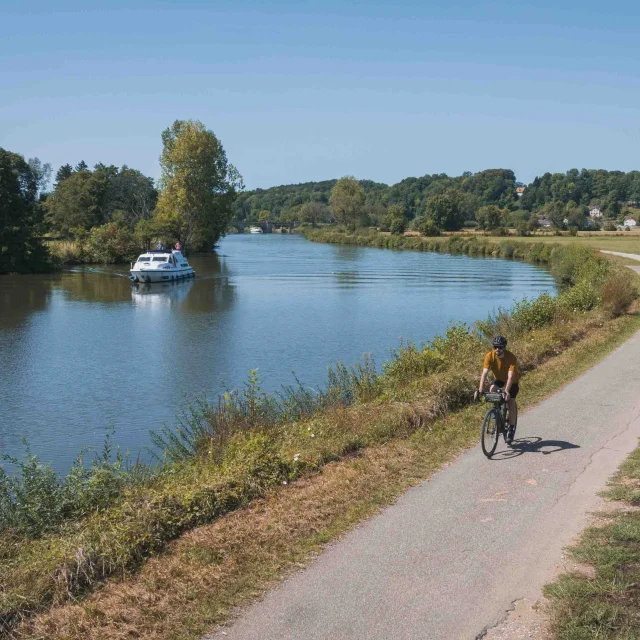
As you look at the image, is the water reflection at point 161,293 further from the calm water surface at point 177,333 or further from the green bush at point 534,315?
the green bush at point 534,315

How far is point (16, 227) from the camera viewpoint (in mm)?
55531

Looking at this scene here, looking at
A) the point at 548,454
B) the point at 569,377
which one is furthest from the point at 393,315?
the point at 548,454

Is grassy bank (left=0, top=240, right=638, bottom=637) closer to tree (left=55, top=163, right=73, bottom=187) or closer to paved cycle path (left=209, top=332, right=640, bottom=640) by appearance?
paved cycle path (left=209, top=332, right=640, bottom=640)

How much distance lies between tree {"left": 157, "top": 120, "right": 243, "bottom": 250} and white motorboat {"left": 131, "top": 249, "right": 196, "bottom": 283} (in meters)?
21.6

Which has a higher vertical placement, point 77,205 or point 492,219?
point 77,205

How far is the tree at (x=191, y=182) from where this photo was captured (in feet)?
256

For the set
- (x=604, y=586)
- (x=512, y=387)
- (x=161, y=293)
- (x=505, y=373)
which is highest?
(x=505, y=373)

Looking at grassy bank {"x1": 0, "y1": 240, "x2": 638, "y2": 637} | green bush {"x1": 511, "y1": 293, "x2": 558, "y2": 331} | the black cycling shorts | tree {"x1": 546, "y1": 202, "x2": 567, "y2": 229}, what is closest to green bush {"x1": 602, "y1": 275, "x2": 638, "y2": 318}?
green bush {"x1": 511, "y1": 293, "x2": 558, "y2": 331}

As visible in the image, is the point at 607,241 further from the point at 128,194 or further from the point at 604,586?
the point at 604,586

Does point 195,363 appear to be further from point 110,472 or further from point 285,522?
point 285,522

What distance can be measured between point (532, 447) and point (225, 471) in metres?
4.84

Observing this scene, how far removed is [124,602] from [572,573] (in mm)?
4119

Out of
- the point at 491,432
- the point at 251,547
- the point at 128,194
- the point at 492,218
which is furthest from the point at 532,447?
the point at 492,218

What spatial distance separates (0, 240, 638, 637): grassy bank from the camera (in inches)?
274
